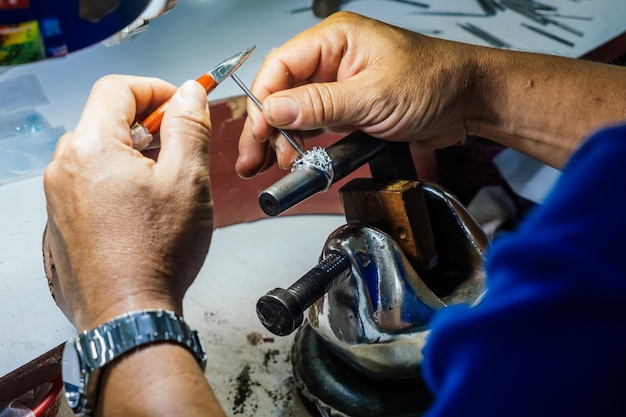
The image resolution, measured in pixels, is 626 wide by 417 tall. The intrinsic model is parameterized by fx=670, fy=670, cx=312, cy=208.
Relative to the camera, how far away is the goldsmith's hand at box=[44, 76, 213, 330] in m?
0.60

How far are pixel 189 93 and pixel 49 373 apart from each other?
0.37 metres

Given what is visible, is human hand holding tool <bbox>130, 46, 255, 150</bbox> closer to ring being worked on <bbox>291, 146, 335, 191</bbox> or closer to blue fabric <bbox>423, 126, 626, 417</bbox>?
ring being worked on <bbox>291, 146, 335, 191</bbox>

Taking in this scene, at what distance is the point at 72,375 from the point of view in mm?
584

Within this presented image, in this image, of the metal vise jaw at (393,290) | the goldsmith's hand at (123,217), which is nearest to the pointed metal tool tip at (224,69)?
→ the goldsmith's hand at (123,217)

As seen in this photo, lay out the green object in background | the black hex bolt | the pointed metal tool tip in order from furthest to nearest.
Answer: the pointed metal tool tip → the black hex bolt → the green object in background

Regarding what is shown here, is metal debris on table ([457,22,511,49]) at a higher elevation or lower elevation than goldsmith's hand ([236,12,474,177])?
lower

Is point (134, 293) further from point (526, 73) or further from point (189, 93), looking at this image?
point (526, 73)

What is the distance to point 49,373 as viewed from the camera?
79cm

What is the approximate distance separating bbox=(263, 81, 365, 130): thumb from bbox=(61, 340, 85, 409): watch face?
1.23 ft

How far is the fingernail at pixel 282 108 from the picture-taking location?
82 cm

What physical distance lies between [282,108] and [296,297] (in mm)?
251

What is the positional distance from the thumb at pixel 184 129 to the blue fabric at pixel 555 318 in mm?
359

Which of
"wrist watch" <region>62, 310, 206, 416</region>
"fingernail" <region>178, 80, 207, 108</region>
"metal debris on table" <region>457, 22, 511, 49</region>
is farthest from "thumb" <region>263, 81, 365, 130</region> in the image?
"metal debris on table" <region>457, 22, 511, 49</region>

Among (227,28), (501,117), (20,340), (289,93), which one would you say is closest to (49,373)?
(20,340)
